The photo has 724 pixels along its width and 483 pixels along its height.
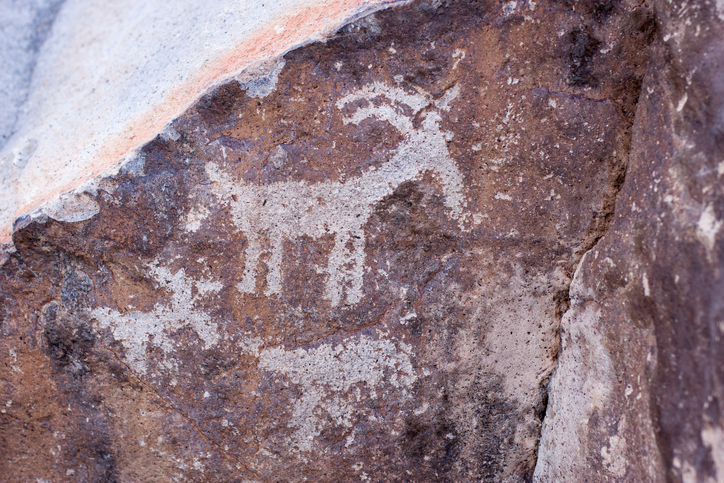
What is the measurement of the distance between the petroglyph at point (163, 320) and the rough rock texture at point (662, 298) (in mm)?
755

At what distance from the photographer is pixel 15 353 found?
3.21 ft

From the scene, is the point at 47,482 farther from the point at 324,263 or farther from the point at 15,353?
the point at 324,263

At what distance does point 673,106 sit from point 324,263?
0.68 m

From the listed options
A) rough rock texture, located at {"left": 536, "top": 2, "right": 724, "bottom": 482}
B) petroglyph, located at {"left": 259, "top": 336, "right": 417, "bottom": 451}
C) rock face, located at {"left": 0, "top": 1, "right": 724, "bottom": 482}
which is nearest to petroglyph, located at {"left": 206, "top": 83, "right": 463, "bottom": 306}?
rock face, located at {"left": 0, "top": 1, "right": 724, "bottom": 482}

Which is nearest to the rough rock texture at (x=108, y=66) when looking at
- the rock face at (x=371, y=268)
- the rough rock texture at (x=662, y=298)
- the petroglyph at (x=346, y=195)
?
the rock face at (x=371, y=268)

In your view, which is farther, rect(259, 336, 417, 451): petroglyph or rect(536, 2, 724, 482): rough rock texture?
rect(259, 336, 417, 451): petroglyph

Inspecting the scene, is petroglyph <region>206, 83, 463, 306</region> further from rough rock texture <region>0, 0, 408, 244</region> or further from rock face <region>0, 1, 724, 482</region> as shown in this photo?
rough rock texture <region>0, 0, 408, 244</region>

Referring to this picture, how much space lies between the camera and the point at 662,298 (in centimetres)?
77

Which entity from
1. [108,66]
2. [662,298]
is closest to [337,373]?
[662,298]

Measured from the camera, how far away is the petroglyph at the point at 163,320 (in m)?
0.94

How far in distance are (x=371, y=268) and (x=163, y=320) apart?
1.43 feet

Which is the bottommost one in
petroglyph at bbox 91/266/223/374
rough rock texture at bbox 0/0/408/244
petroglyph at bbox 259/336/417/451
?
petroglyph at bbox 259/336/417/451

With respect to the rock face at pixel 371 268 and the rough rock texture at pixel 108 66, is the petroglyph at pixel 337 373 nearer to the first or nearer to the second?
the rock face at pixel 371 268

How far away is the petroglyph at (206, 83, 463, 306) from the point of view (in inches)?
35.5
